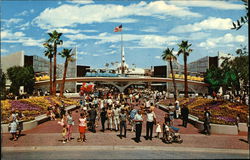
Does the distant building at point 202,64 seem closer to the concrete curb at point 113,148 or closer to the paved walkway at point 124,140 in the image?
the paved walkway at point 124,140

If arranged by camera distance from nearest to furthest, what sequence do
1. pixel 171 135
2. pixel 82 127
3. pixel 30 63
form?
pixel 82 127, pixel 171 135, pixel 30 63

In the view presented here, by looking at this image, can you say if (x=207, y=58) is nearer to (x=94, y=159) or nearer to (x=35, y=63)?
(x=35, y=63)

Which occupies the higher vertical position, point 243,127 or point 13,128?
point 13,128

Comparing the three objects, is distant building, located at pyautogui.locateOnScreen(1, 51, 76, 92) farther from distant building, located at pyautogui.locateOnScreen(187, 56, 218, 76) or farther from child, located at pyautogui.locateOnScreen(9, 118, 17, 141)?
child, located at pyautogui.locateOnScreen(9, 118, 17, 141)

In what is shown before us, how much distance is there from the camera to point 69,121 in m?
15.8

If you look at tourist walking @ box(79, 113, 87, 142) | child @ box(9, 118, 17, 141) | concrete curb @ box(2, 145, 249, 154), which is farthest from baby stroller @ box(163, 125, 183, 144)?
child @ box(9, 118, 17, 141)

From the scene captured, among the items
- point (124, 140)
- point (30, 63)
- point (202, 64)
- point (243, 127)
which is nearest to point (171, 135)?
point (124, 140)

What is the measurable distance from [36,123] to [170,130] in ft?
31.7

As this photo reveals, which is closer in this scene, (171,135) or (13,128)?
(171,135)

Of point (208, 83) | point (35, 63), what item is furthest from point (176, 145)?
point (35, 63)

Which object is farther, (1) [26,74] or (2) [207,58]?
(2) [207,58]

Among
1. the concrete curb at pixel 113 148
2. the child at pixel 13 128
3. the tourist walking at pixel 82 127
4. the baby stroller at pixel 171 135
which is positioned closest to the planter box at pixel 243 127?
the baby stroller at pixel 171 135

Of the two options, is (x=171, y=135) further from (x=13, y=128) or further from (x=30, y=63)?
(x=30, y=63)

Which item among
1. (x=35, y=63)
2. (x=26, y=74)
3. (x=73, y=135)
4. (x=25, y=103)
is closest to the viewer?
(x=73, y=135)
